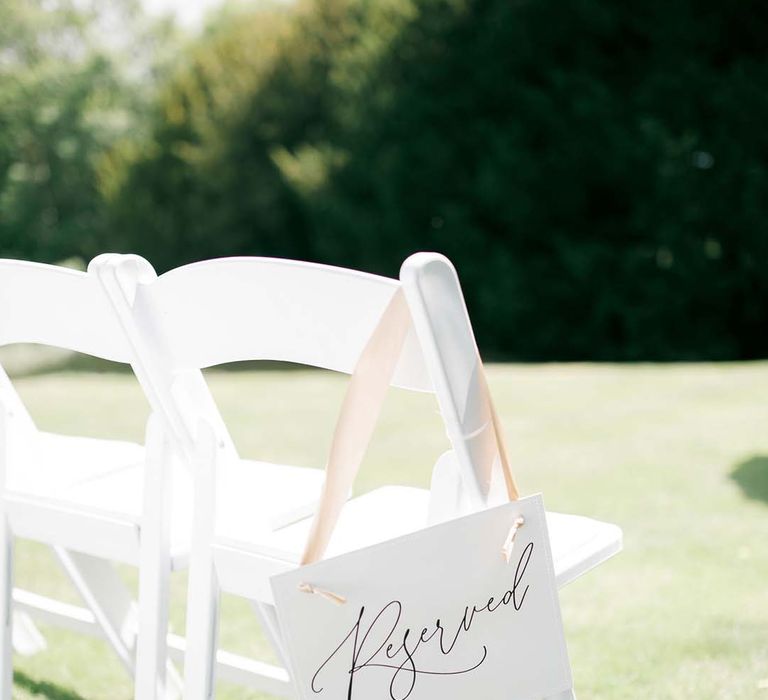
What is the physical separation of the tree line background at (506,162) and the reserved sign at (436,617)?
38.3 feet

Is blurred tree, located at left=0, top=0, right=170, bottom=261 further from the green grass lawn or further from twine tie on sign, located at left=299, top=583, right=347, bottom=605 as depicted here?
twine tie on sign, located at left=299, top=583, right=347, bottom=605

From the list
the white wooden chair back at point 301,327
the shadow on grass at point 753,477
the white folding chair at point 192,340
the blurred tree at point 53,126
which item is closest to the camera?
the white wooden chair back at point 301,327

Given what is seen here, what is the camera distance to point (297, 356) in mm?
1417

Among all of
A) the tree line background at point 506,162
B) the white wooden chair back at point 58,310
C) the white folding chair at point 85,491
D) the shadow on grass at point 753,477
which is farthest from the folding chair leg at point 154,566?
the tree line background at point 506,162

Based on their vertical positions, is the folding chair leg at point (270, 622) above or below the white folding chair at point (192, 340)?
below

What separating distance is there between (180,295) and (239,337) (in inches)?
4.8

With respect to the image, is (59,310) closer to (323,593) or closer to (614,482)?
(323,593)

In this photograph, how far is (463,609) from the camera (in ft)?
4.44

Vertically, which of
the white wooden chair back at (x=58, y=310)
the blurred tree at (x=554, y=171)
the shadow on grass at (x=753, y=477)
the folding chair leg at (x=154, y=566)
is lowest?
the folding chair leg at (x=154, y=566)

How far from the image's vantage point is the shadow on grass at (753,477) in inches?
171

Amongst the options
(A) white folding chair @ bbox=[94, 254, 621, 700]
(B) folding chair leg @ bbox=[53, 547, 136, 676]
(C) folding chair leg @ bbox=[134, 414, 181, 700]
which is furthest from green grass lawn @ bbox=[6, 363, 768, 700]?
(A) white folding chair @ bbox=[94, 254, 621, 700]

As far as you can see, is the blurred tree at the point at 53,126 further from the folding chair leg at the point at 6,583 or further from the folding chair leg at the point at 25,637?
the folding chair leg at the point at 6,583

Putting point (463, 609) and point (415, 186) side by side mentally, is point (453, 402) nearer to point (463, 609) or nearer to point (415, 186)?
point (463, 609)

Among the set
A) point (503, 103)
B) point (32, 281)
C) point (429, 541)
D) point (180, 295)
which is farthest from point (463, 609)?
point (503, 103)
